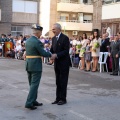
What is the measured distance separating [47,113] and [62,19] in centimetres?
3677

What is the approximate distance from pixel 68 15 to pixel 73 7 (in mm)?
1278

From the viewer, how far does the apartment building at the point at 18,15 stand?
41.2m

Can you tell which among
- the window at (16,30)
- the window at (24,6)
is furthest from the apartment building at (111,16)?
the window at (24,6)

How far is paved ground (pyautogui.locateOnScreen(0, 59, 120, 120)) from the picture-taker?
7.40 meters

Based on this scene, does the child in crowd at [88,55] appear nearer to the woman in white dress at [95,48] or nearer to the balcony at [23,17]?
the woman in white dress at [95,48]

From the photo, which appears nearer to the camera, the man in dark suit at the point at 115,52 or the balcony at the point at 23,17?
the man in dark suit at the point at 115,52

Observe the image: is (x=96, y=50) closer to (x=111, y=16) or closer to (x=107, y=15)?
(x=111, y=16)

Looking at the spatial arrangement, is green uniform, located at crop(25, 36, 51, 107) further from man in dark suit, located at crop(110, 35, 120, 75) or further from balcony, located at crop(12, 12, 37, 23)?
balcony, located at crop(12, 12, 37, 23)


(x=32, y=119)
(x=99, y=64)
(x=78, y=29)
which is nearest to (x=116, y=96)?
(x=32, y=119)

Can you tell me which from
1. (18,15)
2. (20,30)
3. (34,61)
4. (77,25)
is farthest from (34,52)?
(77,25)

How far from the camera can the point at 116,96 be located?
32.4ft

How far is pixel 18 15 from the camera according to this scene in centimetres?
4231

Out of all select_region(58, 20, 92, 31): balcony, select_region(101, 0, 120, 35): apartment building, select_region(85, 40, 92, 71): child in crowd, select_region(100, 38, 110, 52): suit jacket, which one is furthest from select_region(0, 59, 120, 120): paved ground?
select_region(58, 20, 92, 31): balcony

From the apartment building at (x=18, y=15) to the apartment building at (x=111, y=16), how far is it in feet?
53.7
